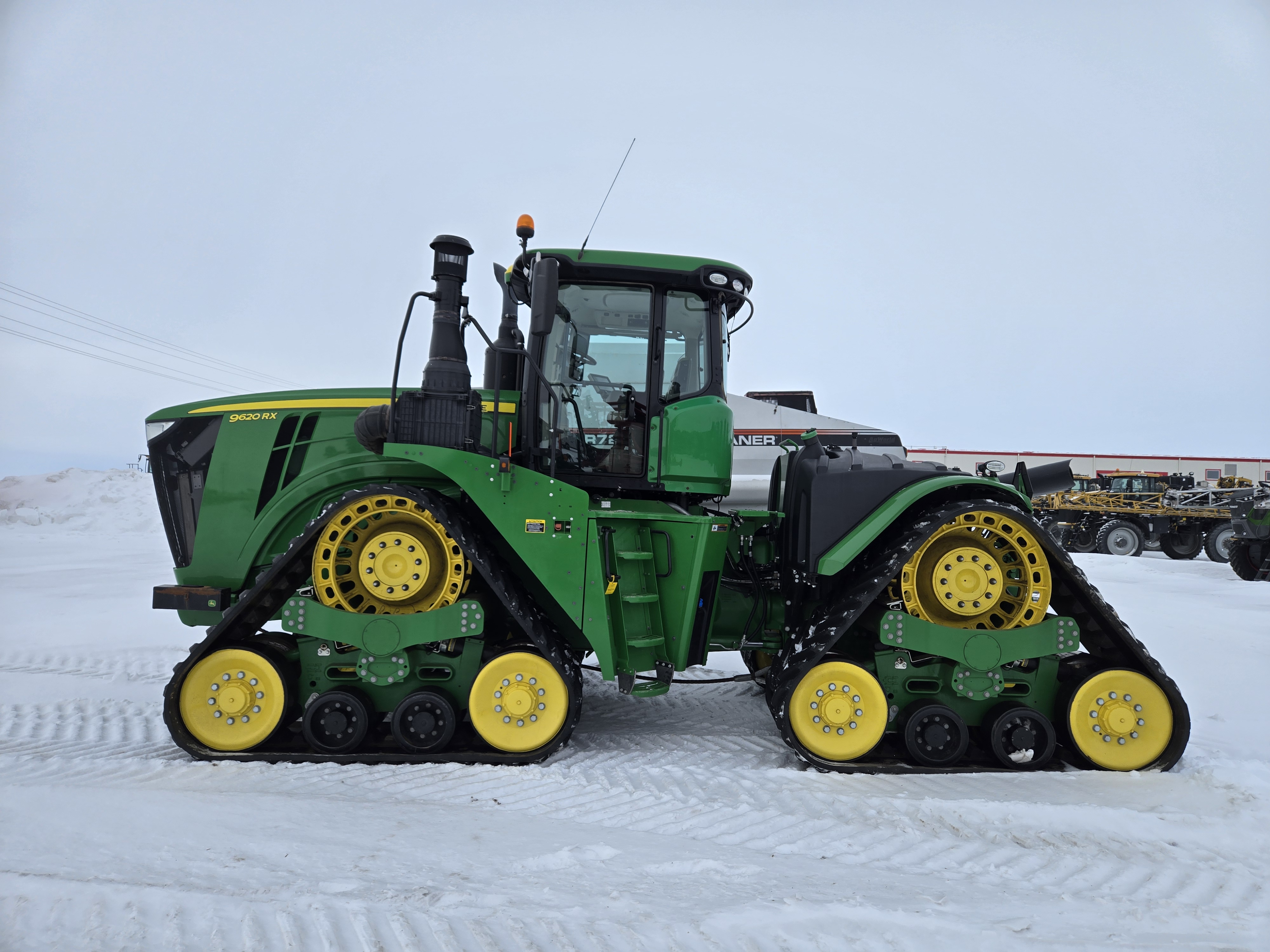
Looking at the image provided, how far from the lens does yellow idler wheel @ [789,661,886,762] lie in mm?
3719

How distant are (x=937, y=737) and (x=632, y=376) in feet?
8.49

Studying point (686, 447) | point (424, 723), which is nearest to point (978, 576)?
point (686, 447)

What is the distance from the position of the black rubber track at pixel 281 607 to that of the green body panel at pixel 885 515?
1.52m

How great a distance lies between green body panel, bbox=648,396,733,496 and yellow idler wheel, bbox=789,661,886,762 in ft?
3.98

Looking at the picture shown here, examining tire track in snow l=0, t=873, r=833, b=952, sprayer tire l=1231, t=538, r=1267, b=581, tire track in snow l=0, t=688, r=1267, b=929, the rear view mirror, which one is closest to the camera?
tire track in snow l=0, t=873, r=833, b=952

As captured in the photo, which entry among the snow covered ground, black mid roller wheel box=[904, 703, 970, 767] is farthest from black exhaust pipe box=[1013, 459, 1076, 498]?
the snow covered ground

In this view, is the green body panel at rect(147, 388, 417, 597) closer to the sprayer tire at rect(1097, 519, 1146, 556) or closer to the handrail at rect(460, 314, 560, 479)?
the handrail at rect(460, 314, 560, 479)

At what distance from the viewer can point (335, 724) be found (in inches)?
147

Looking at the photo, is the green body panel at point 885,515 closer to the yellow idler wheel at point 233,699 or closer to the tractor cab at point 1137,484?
the yellow idler wheel at point 233,699

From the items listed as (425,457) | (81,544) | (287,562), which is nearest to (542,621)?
(425,457)

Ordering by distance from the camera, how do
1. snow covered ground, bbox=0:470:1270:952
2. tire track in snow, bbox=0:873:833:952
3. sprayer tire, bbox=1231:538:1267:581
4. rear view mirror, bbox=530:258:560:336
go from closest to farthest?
tire track in snow, bbox=0:873:833:952
snow covered ground, bbox=0:470:1270:952
rear view mirror, bbox=530:258:560:336
sprayer tire, bbox=1231:538:1267:581

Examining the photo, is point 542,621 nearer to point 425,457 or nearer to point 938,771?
point 425,457

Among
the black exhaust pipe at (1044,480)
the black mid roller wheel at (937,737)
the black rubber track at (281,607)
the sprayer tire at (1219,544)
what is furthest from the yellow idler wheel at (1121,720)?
the sprayer tire at (1219,544)

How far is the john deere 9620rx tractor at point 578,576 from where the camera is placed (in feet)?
12.2
